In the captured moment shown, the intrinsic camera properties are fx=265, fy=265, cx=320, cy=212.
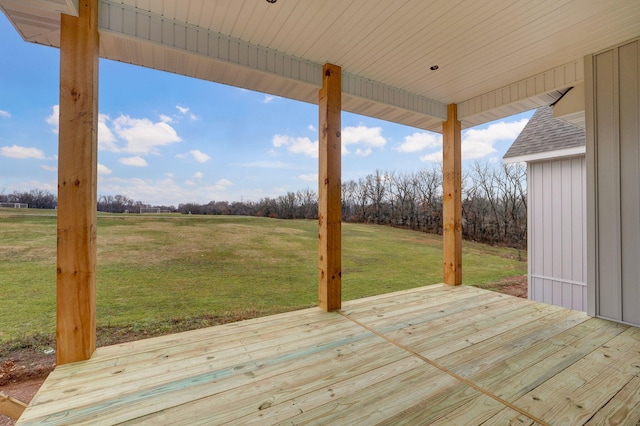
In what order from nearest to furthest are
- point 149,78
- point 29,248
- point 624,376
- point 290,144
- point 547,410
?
point 547,410 → point 624,376 → point 29,248 → point 149,78 → point 290,144

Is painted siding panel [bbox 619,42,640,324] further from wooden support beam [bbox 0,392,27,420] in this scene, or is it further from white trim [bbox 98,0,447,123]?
wooden support beam [bbox 0,392,27,420]

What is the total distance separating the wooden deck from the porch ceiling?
2.34 m

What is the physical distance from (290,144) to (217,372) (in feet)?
21.2

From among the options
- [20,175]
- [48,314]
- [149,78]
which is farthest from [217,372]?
[149,78]

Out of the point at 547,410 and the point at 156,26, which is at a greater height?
the point at 156,26

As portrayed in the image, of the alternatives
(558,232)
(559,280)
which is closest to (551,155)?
(558,232)

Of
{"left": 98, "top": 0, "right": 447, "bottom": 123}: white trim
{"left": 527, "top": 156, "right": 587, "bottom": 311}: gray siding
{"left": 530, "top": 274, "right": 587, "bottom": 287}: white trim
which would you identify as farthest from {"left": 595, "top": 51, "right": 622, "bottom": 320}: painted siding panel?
{"left": 530, "top": 274, "right": 587, "bottom": 287}: white trim

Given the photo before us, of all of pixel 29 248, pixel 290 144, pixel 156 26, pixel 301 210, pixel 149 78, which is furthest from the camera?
pixel 290 144

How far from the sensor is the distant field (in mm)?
3242

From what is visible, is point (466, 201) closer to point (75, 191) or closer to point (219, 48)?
point (219, 48)

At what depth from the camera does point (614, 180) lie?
2471 mm

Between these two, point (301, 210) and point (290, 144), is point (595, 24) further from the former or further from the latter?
point (290, 144)

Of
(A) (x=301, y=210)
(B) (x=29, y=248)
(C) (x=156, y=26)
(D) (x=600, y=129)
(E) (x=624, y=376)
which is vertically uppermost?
(C) (x=156, y=26)

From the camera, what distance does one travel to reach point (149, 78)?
5188 mm
